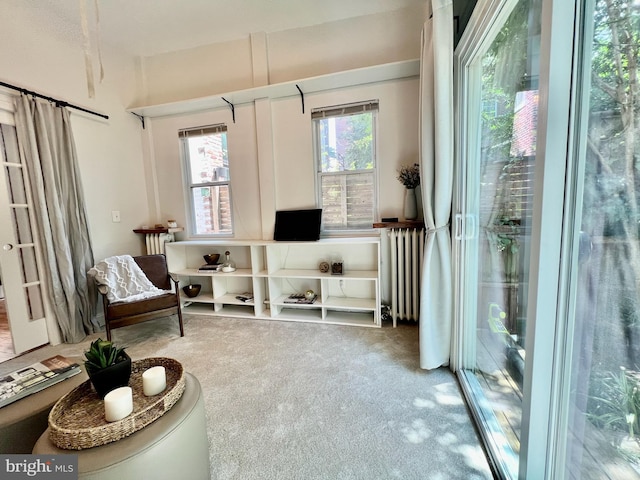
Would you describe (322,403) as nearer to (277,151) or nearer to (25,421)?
(25,421)

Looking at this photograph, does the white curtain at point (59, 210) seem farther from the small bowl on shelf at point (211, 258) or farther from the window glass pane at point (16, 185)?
the small bowl on shelf at point (211, 258)

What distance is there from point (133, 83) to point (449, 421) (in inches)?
181

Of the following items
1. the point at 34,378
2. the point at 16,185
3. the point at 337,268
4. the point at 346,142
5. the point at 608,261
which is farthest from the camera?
the point at 346,142

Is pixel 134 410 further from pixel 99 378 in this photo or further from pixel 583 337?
pixel 583 337

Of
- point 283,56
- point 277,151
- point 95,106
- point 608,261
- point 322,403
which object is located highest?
point 283,56

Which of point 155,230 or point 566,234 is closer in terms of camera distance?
point 566,234

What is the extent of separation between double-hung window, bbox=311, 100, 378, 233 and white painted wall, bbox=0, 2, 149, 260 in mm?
2311

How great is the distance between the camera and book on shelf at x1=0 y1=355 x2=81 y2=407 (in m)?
1.16

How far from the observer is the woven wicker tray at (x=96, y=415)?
858 millimetres

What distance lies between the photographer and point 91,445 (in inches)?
33.9

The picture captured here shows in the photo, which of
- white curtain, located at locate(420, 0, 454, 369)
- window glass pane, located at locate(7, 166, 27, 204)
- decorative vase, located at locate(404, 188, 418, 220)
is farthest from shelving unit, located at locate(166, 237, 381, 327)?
window glass pane, located at locate(7, 166, 27, 204)

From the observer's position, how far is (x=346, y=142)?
2920 millimetres

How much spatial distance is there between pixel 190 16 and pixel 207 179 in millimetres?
1623

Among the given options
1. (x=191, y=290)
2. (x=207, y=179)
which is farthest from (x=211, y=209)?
(x=191, y=290)
